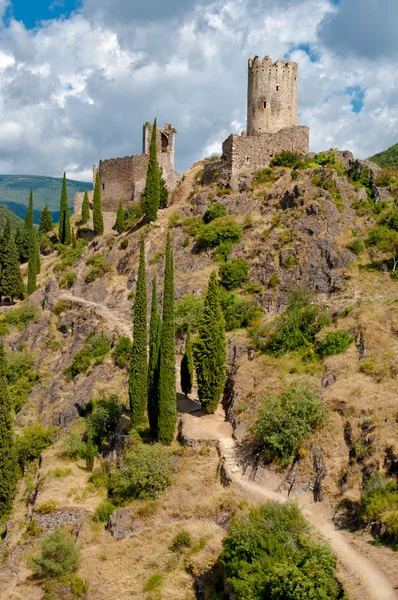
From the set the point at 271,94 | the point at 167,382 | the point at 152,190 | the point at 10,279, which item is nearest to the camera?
the point at 167,382

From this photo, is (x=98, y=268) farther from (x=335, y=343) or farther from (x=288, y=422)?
(x=288, y=422)

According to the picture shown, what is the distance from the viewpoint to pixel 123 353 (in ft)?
126

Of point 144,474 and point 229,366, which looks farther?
point 229,366

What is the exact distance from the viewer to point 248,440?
2775cm

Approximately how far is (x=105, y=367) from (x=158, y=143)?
3447 cm

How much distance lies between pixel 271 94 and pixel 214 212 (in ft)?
45.2

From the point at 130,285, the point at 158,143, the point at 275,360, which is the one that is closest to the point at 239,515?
the point at 275,360

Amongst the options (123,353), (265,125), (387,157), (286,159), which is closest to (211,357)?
(123,353)

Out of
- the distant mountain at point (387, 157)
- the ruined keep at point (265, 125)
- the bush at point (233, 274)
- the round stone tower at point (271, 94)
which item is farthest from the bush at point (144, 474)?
the distant mountain at point (387, 157)

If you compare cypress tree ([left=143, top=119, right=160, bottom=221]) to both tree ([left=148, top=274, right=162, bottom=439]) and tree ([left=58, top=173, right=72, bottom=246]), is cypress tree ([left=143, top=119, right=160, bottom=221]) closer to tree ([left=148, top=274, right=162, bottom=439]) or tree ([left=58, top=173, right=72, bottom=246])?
tree ([left=58, top=173, right=72, bottom=246])

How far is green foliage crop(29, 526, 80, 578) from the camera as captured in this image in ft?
77.8

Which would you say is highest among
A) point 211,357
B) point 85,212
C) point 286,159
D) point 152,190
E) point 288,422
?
point 286,159

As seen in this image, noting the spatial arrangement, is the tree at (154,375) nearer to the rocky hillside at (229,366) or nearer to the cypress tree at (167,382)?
the cypress tree at (167,382)

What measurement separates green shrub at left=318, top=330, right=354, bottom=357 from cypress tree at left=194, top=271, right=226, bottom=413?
5.43 m
